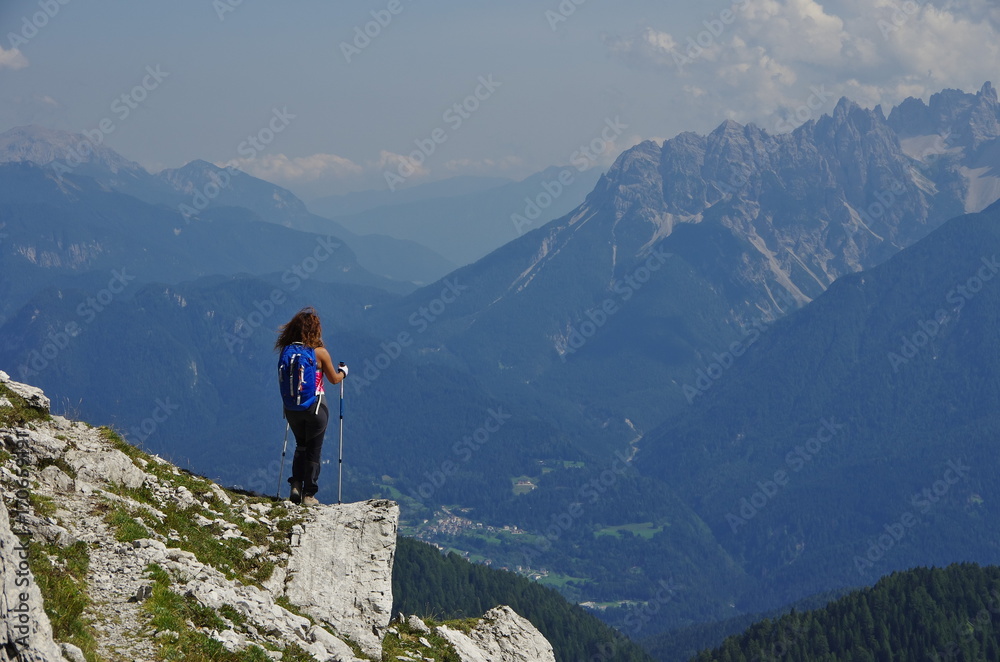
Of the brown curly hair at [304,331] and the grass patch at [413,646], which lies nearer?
the grass patch at [413,646]

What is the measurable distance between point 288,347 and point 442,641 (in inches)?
300

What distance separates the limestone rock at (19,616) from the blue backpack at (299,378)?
27.5 feet

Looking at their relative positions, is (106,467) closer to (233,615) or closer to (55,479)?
(55,479)

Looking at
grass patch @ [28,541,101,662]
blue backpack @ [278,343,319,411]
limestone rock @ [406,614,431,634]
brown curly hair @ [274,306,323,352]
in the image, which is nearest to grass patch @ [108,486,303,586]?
Answer: grass patch @ [28,541,101,662]

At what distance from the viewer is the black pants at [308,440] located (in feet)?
69.7

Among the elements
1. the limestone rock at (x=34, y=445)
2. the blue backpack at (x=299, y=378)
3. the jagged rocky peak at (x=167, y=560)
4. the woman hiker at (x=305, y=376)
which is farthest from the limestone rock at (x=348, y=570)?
the limestone rock at (x=34, y=445)

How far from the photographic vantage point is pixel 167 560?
17344 mm

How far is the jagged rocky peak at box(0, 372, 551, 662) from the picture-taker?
14633 millimetres

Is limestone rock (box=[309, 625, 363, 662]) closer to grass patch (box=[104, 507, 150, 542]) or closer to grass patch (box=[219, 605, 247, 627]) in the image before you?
grass patch (box=[219, 605, 247, 627])

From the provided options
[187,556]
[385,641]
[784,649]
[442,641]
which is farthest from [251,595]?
[784,649]

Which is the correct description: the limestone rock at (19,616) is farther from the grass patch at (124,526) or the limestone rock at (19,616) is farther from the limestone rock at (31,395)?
the limestone rock at (31,395)

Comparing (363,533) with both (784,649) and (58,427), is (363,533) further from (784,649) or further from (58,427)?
(784,649)

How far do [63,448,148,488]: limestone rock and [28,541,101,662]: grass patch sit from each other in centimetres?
309

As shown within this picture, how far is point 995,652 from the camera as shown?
157m
